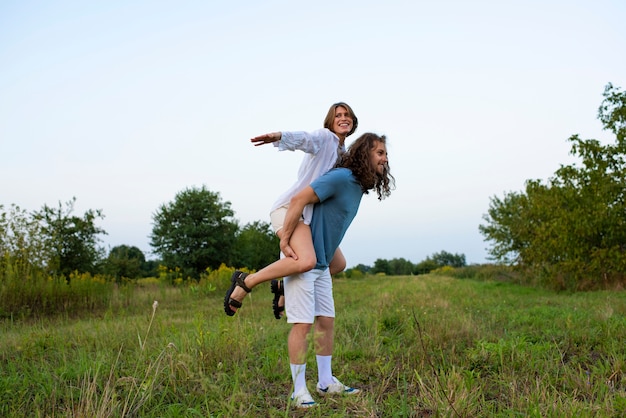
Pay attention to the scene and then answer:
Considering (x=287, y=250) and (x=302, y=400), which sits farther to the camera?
(x=287, y=250)

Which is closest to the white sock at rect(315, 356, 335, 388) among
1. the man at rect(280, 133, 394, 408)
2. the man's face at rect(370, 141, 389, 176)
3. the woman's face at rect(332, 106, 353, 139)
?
the man at rect(280, 133, 394, 408)

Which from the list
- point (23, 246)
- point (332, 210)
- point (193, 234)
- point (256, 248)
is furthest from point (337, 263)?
point (256, 248)

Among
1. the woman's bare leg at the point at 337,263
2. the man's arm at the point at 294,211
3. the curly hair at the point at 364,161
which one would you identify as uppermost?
the curly hair at the point at 364,161

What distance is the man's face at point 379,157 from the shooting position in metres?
3.48

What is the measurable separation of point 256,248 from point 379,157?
21187mm

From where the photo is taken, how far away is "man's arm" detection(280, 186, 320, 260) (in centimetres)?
326

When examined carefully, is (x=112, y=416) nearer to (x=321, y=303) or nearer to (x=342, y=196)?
(x=321, y=303)

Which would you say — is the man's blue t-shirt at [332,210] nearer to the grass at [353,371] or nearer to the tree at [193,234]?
the grass at [353,371]

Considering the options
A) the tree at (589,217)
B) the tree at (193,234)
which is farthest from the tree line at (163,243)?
the tree at (589,217)

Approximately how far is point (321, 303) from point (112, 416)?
151cm

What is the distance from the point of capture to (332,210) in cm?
343

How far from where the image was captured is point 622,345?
14.9 feet

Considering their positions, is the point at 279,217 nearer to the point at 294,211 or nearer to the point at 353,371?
the point at 294,211

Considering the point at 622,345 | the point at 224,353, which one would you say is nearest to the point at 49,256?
the point at 224,353
